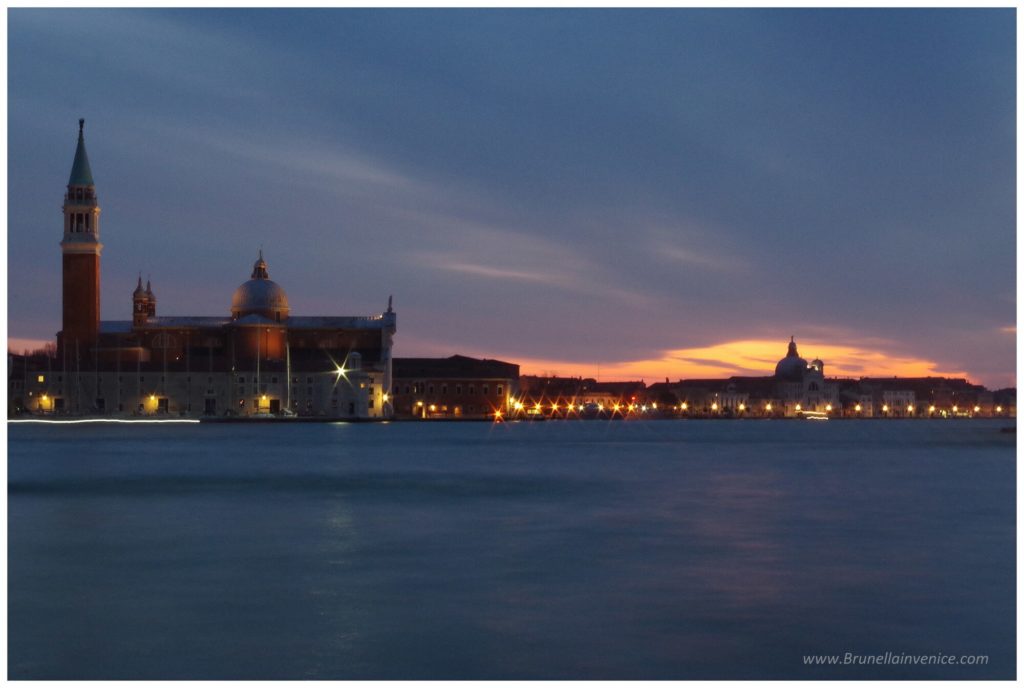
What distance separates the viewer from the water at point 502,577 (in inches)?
437

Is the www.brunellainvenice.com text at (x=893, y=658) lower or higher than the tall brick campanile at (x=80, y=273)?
lower

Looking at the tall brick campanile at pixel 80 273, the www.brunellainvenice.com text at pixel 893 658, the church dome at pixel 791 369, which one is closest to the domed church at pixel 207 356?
the tall brick campanile at pixel 80 273

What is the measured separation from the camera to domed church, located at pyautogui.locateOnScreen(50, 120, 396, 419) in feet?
298

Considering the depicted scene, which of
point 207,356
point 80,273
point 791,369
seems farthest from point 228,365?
point 791,369

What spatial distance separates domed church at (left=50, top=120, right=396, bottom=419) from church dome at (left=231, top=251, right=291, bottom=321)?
0.24ft

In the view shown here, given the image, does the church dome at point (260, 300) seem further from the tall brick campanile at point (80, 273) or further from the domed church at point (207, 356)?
the tall brick campanile at point (80, 273)

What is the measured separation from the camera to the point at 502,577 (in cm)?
1559

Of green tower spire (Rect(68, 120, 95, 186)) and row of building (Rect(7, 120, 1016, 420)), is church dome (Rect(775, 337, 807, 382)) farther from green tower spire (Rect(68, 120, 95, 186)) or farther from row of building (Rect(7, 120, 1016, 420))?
green tower spire (Rect(68, 120, 95, 186))

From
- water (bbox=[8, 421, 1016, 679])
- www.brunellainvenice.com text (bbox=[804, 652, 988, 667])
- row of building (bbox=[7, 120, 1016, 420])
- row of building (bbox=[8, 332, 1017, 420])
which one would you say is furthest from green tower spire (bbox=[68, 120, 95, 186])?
www.brunellainvenice.com text (bbox=[804, 652, 988, 667])

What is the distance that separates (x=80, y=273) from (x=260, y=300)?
1297 cm

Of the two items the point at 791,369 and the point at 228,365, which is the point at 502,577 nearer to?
the point at 228,365

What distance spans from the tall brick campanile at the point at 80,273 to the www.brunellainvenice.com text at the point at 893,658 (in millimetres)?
84881

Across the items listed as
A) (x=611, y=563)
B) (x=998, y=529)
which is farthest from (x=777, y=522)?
(x=611, y=563)

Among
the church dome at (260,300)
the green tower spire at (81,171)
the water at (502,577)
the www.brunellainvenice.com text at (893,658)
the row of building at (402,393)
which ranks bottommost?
the www.brunellainvenice.com text at (893,658)
